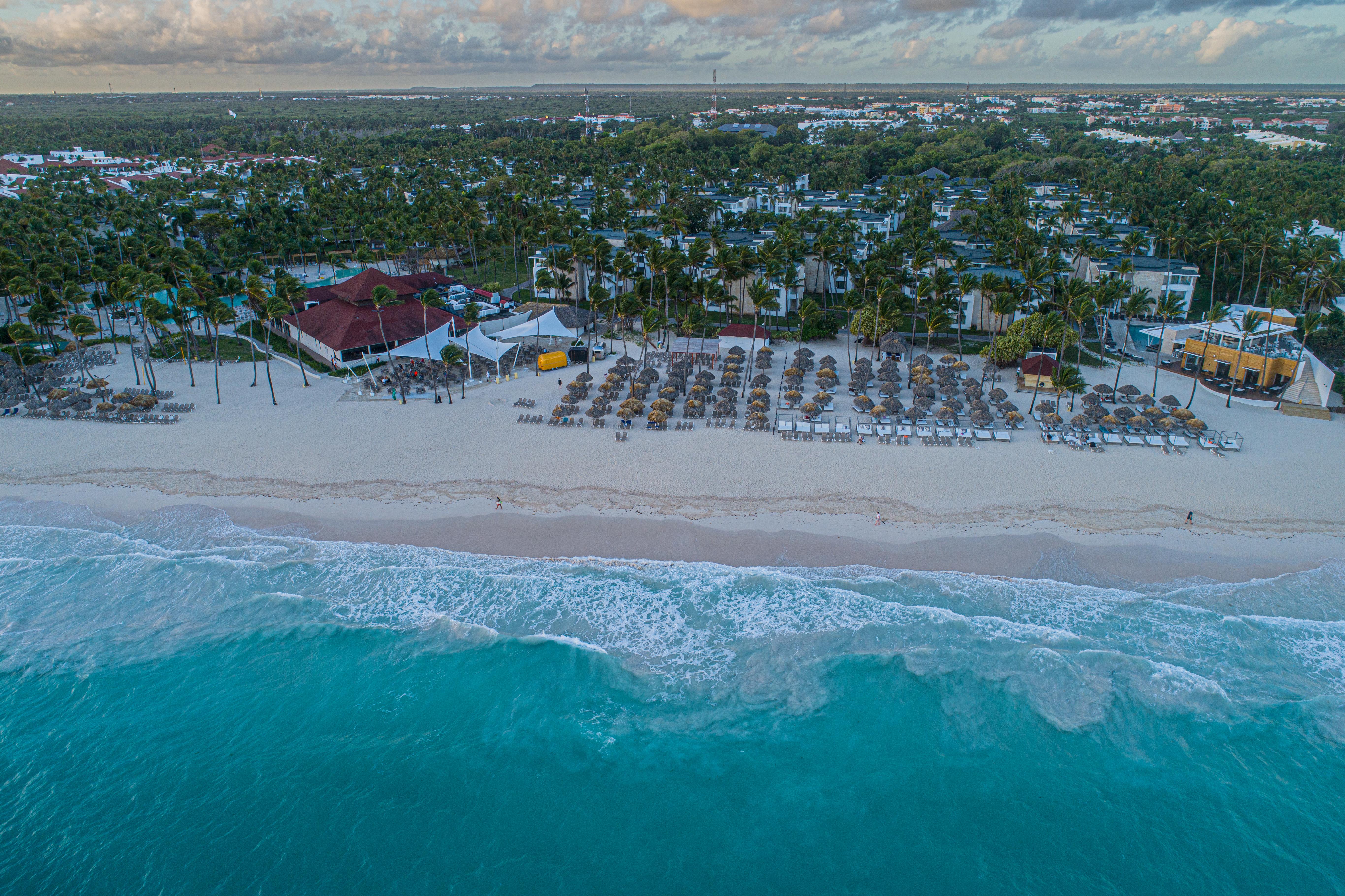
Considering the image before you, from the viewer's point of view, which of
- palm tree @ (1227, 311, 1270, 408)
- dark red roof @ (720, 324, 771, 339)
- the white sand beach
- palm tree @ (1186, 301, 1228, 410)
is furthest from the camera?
dark red roof @ (720, 324, 771, 339)

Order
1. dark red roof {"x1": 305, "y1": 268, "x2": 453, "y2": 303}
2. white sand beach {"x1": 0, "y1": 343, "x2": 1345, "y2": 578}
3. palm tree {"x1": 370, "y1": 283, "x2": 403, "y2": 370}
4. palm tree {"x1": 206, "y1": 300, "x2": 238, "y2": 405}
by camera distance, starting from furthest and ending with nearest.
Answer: dark red roof {"x1": 305, "y1": 268, "x2": 453, "y2": 303}
palm tree {"x1": 206, "y1": 300, "x2": 238, "y2": 405}
palm tree {"x1": 370, "y1": 283, "x2": 403, "y2": 370}
white sand beach {"x1": 0, "y1": 343, "x2": 1345, "y2": 578}

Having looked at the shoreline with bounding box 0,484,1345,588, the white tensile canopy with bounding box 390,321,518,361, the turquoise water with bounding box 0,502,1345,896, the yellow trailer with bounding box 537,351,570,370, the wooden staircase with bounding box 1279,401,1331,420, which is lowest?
the turquoise water with bounding box 0,502,1345,896

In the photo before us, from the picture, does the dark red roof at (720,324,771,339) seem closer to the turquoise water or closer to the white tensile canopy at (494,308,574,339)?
the white tensile canopy at (494,308,574,339)

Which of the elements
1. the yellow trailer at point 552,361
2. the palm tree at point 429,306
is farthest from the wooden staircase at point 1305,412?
the palm tree at point 429,306

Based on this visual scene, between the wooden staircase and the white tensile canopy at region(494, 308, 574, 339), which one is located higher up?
the white tensile canopy at region(494, 308, 574, 339)

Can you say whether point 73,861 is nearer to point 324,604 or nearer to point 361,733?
point 361,733

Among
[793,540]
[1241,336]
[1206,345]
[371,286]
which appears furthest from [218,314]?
[1241,336]

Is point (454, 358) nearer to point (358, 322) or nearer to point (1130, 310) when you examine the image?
point (358, 322)

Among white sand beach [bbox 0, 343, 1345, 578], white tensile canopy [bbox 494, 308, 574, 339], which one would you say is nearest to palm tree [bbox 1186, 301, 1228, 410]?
white sand beach [bbox 0, 343, 1345, 578]

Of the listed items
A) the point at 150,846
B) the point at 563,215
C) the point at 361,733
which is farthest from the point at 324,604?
the point at 563,215
